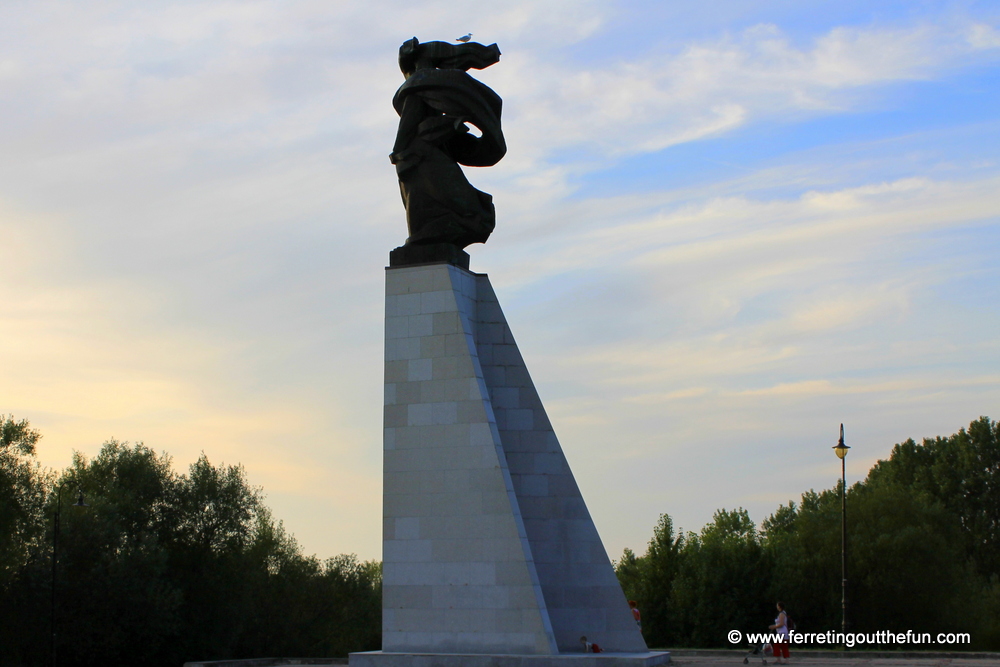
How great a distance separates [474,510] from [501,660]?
208cm

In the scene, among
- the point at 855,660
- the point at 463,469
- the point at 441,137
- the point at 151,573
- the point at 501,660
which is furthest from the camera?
the point at 151,573

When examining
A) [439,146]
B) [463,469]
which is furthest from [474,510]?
[439,146]

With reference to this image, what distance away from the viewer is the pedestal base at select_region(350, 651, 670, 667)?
44.2ft

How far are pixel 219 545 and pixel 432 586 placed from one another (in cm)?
2187

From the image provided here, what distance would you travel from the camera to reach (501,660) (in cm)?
1388

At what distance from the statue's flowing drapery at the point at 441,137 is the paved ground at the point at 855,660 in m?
7.67

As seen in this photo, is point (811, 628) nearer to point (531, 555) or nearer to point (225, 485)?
point (225, 485)

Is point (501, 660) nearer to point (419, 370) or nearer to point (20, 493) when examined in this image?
point (419, 370)

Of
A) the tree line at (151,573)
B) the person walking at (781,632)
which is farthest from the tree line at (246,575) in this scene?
the person walking at (781,632)

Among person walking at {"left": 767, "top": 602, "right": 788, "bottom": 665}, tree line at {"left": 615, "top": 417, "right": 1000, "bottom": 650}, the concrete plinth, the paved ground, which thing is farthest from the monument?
tree line at {"left": 615, "top": 417, "right": 1000, "bottom": 650}

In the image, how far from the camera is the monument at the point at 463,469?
1434cm

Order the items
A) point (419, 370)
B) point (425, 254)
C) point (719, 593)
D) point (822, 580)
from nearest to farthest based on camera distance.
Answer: point (419, 370), point (425, 254), point (719, 593), point (822, 580)

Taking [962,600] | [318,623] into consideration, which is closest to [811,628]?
[962,600]

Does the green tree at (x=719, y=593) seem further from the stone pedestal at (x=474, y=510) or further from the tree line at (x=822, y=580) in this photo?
the stone pedestal at (x=474, y=510)
